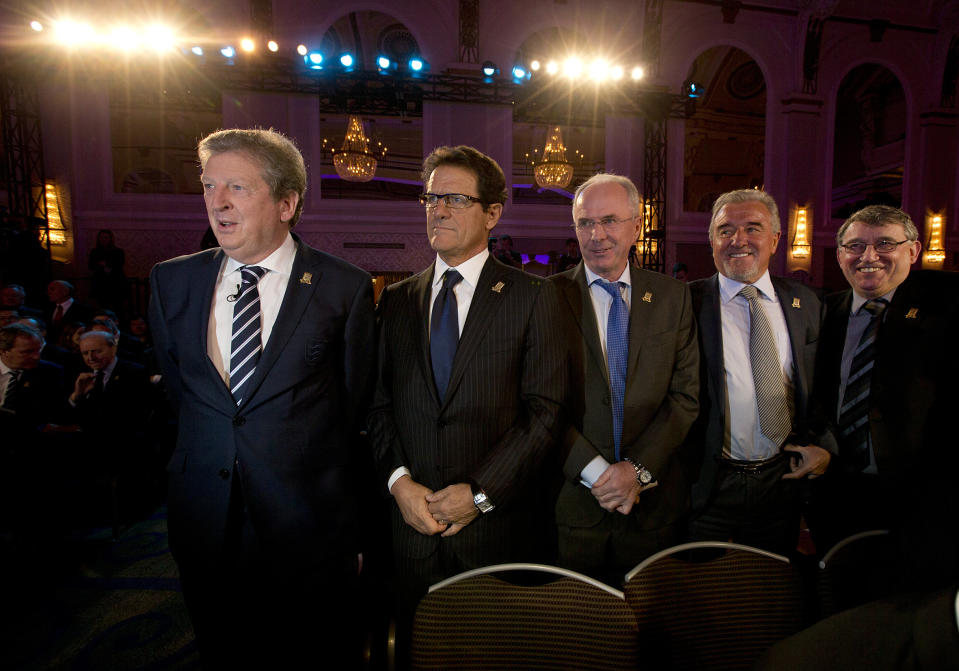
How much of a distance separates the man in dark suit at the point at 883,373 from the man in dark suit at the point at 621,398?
0.66 meters

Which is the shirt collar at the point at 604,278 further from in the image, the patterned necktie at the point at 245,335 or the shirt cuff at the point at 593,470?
the patterned necktie at the point at 245,335

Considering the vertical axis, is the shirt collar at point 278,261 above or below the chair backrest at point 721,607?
above

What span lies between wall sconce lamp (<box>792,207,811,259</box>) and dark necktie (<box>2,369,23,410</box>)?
12301 millimetres

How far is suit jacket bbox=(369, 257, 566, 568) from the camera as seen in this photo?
141 centimetres

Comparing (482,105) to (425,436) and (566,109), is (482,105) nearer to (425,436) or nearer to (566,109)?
(566,109)

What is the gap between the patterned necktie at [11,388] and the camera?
3.02 meters

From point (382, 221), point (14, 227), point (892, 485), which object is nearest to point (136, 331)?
point (14, 227)

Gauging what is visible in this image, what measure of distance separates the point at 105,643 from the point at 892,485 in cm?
325

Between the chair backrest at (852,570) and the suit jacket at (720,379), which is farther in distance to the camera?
the suit jacket at (720,379)

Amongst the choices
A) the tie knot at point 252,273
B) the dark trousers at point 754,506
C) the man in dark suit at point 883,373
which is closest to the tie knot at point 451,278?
the tie knot at point 252,273

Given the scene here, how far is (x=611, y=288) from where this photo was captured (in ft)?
5.70

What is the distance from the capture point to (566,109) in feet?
30.3

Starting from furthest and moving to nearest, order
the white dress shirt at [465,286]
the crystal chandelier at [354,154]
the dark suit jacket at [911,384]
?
1. the crystal chandelier at [354,154]
2. the dark suit jacket at [911,384]
3. the white dress shirt at [465,286]

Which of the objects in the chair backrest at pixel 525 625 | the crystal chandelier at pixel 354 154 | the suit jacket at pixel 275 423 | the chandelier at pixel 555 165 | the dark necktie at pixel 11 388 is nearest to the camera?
the chair backrest at pixel 525 625
